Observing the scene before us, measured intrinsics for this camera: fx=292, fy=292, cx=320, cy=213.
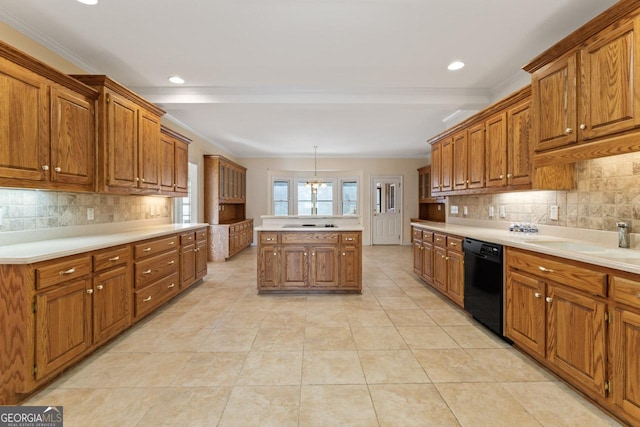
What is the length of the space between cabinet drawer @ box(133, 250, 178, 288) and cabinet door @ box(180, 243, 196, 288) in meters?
0.19

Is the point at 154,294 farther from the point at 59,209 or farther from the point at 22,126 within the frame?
the point at 22,126

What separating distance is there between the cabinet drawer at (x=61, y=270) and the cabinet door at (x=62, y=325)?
5 centimetres

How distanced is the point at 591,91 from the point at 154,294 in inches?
168

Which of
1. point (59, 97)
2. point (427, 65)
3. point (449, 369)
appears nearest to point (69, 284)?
point (59, 97)

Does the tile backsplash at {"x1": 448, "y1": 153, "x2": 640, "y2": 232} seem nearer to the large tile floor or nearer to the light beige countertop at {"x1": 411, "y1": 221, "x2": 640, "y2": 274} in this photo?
the light beige countertop at {"x1": 411, "y1": 221, "x2": 640, "y2": 274}

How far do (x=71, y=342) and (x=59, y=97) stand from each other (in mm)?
1933

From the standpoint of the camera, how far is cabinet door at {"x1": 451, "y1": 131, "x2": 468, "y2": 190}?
3908 mm

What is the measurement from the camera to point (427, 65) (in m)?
3.24

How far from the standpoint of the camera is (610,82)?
1.92 meters

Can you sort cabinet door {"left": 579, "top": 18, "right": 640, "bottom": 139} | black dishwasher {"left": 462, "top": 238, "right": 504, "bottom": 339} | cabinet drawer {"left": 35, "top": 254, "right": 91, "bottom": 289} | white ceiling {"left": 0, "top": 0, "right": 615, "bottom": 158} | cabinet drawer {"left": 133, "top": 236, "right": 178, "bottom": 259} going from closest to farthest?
cabinet door {"left": 579, "top": 18, "right": 640, "bottom": 139}, cabinet drawer {"left": 35, "top": 254, "right": 91, "bottom": 289}, white ceiling {"left": 0, "top": 0, "right": 615, "bottom": 158}, black dishwasher {"left": 462, "top": 238, "right": 504, "bottom": 339}, cabinet drawer {"left": 133, "top": 236, "right": 178, "bottom": 259}

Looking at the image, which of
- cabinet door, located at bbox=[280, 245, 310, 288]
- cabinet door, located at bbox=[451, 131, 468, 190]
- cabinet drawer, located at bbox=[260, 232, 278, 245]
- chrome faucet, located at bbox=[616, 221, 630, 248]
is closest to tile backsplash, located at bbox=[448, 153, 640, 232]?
chrome faucet, located at bbox=[616, 221, 630, 248]

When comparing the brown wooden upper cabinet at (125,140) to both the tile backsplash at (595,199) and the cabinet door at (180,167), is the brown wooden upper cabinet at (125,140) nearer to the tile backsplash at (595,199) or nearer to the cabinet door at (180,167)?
the cabinet door at (180,167)

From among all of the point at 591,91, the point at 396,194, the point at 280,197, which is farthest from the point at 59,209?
the point at 396,194

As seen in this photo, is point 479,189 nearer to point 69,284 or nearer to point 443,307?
point 443,307
